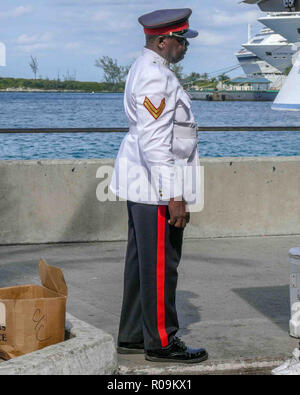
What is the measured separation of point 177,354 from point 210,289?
1831 mm

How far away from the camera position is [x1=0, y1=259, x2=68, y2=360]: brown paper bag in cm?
405

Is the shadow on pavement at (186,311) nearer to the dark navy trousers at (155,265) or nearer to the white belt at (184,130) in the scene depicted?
the dark navy trousers at (155,265)

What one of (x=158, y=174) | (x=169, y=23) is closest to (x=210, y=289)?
(x=158, y=174)

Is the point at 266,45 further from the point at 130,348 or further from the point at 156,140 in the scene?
the point at 156,140

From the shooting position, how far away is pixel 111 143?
33.7 metres

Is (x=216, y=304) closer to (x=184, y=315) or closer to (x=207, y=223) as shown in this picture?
(x=184, y=315)

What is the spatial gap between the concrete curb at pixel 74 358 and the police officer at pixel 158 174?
32 centimetres

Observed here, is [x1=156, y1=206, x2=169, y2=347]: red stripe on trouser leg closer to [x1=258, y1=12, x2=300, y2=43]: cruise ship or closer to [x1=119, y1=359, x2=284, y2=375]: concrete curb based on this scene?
[x1=119, y1=359, x2=284, y2=375]: concrete curb

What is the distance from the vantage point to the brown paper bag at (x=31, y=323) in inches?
159

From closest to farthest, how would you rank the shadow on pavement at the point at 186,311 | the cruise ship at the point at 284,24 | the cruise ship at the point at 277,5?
the cruise ship at the point at 277,5 → the shadow on pavement at the point at 186,311 → the cruise ship at the point at 284,24

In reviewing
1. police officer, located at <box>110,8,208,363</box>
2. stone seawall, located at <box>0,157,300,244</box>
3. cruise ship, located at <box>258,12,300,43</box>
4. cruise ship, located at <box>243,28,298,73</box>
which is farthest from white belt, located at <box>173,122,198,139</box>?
cruise ship, located at <box>243,28,298,73</box>

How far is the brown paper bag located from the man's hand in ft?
2.18

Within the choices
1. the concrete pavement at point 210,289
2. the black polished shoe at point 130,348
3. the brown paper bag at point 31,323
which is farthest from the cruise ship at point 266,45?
the brown paper bag at point 31,323

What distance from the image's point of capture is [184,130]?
4.31 meters
